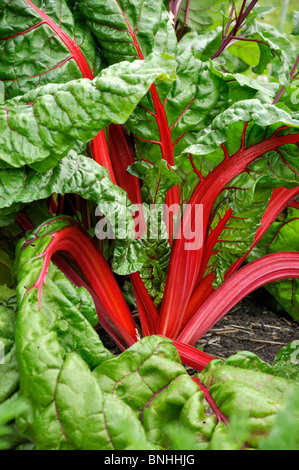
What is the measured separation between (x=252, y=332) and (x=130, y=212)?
0.84 meters

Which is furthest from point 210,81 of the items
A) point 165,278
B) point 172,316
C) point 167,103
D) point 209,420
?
point 209,420

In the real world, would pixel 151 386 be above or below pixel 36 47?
below

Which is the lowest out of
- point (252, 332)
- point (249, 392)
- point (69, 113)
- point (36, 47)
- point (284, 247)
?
point (249, 392)

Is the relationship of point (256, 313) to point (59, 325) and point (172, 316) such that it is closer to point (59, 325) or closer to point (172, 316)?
point (172, 316)

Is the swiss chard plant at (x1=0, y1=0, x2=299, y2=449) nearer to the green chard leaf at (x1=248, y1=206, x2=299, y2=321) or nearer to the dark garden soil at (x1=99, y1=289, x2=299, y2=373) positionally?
the green chard leaf at (x1=248, y1=206, x2=299, y2=321)

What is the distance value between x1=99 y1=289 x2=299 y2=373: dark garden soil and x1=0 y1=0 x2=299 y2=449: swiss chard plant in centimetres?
17

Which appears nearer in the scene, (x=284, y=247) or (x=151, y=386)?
(x=151, y=386)

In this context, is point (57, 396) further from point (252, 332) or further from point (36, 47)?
point (252, 332)

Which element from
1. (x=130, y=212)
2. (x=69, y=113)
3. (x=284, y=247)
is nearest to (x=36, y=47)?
(x=69, y=113)

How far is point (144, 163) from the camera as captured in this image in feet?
5.14

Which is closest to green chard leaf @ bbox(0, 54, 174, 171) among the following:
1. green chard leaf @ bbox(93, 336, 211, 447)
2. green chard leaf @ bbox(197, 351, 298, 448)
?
green chard leaf @ bbox(93, 336, 211, 447)

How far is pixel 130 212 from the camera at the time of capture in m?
1.49

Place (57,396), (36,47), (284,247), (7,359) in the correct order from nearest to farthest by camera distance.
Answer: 1. (57,396)
2. (7,359)
3. (36,47)
4. (284,247)

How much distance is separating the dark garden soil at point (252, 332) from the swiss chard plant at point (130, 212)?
0.17 metres
